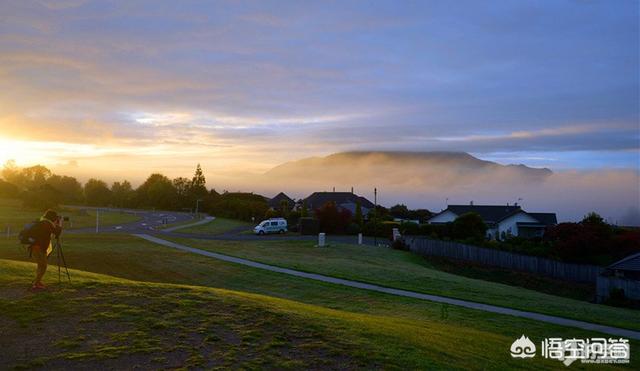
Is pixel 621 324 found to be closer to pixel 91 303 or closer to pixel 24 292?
pixel 91 303

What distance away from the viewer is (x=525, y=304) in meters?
21.7

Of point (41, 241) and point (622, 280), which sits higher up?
point (41, 241)

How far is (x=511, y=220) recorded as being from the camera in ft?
216

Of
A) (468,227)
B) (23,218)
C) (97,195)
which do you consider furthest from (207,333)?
(97,195)

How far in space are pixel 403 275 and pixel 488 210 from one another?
150ft

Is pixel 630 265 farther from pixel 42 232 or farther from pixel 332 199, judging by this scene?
pixel 332 199

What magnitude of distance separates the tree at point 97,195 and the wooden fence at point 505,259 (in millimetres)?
72696

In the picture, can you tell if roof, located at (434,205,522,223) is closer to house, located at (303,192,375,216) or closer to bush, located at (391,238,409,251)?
bush, located at (391,238,409,251)

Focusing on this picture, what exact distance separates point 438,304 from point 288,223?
45.9 meters

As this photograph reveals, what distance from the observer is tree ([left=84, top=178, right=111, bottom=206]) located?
10138 cm

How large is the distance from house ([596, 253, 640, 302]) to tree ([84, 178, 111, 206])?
90.6 m

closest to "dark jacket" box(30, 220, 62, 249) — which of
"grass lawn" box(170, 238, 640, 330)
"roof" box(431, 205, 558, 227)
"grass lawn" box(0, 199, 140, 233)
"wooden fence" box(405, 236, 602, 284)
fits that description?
"grass lawn" box(170, 238, 640, 330)

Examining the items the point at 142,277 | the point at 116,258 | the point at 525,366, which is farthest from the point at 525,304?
the point at 116,258

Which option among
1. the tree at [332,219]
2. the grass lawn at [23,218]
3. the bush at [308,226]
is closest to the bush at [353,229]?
the tree at [332,219]
